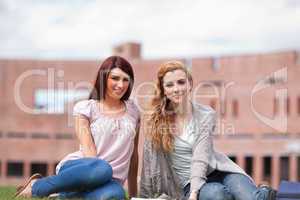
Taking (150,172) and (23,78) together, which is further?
(23,78)

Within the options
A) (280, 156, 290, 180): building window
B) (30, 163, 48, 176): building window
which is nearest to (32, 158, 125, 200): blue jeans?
(280, 156, 290, 180): building window

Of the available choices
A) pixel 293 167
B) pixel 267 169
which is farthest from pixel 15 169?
pixel 293 167

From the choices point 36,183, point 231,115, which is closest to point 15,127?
point 231,115

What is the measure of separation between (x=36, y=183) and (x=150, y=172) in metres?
0.90

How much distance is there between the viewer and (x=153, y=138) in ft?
15.4

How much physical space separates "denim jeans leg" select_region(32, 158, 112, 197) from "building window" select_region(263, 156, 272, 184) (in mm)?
26464

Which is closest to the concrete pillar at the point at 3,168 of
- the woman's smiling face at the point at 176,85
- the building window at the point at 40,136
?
the building window at the point at 40,136

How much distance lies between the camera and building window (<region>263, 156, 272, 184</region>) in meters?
30.5

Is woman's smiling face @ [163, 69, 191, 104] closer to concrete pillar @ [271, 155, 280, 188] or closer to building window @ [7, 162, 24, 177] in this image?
concrete pillar @ [271, 155, 280, 188]

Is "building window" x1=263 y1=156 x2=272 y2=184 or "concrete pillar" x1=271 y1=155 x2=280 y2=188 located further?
"building window" x1=263 y1=156 x2=272 y2=184

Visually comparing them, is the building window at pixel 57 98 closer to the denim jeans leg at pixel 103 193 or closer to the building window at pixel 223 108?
the building window at pixel 223 108

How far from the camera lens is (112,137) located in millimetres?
4961

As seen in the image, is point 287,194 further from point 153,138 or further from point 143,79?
point 143,79

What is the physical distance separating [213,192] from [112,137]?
0.99 metres
